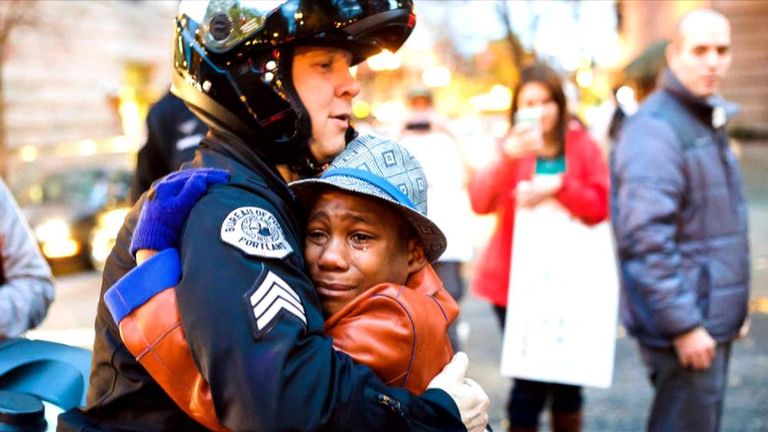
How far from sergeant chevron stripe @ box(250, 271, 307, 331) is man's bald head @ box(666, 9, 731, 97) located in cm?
271

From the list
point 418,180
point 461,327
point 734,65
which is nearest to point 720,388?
point 418,180

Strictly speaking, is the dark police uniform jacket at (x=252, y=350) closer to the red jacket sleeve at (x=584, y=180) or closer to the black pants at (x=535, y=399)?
the red jacket sleeve at (x=584, y=180)

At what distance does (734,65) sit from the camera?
60.2 feet

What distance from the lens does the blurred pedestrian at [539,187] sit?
4.55m

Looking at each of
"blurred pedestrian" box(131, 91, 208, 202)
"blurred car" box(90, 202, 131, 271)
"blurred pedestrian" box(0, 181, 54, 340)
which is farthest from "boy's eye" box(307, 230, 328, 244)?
"blurred car" box(90, 202, 131, 271)

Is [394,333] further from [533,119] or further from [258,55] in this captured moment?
[533,119]

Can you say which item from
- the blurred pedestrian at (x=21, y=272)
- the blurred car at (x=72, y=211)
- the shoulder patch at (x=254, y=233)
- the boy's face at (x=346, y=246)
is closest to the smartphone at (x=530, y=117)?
the blurred pedestrian at (x=21, y=272)

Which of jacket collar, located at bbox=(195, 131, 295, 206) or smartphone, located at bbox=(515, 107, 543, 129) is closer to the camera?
jacket collar, located at bbox=(195, 131, 295, 206)

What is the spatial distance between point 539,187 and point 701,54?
3.42ft

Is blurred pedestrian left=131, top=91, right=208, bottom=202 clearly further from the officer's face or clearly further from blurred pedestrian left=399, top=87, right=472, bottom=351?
the officer's face

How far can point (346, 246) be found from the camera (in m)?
1.99

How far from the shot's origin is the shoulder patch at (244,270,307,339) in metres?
1.60

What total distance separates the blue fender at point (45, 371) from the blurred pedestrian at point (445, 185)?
3359 millimetres

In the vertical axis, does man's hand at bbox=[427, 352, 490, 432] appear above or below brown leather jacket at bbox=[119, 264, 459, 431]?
below
